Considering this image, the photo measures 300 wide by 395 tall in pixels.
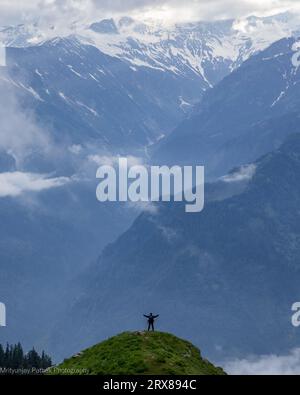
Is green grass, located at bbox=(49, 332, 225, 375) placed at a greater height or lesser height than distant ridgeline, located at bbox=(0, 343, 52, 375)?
lesser

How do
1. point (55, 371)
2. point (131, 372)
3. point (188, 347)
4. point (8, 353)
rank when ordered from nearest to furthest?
point (131, 372) → point (55, 371) → point (188, 347) → point (8, 353)

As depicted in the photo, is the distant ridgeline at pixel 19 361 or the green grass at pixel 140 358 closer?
the green grass at pixel 140 358

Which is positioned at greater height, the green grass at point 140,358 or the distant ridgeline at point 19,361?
the distant ridgeline at point 19,361

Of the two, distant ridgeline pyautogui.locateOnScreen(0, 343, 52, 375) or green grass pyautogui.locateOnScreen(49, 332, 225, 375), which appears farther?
distant ridgeline pyautogui.locateOnScreen(0, 343, 52, 375)

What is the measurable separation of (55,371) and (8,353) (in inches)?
3622

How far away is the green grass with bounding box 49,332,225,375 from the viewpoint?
282 feet

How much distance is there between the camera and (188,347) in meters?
101

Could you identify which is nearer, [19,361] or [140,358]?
[140,358]

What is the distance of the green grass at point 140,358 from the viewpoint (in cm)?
8588

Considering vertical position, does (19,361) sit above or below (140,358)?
above

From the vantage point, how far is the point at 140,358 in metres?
88.0
